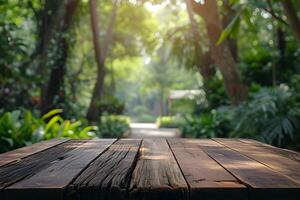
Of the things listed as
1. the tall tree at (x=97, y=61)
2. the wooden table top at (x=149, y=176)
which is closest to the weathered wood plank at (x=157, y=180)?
the wooden table top at (x=149, y=176)

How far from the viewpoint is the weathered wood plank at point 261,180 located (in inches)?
48.3

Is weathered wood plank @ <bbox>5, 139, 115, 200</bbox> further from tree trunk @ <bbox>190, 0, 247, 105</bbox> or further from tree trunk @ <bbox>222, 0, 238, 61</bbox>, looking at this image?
tree trunk @ <bbox>222, 0, 238, 61</bbox>

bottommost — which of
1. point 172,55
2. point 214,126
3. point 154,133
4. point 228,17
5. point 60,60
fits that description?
point 154,133

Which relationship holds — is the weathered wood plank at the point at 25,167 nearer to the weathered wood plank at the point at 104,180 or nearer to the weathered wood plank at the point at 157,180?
the weathered wood plank at the point at 104,180

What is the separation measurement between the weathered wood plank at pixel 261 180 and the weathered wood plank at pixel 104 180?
0.38 metres

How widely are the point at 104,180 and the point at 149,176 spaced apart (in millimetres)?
170

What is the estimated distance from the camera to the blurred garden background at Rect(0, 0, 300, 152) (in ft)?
21.3

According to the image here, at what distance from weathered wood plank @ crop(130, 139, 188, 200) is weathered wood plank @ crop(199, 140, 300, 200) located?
205 mm

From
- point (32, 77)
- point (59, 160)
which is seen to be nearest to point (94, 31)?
point (32, 77)

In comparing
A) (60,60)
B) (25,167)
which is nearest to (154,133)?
(60,60)

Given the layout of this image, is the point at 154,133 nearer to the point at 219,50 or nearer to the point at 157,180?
the point at 219,50

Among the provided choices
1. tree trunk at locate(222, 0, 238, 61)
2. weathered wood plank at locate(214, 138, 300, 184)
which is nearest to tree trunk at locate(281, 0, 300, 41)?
weathered wood plank at locate(214, 138, 300, 184)

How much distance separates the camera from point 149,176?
1.44 meters

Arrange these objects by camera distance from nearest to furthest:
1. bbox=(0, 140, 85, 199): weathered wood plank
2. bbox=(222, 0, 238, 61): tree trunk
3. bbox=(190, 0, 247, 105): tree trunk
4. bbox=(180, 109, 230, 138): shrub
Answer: bbox=(0, 140, 85, 199): weathered wood plank → bbox=(190, 0, 247, 105): tree trunk → bbox=(180, 109, 230, 138): shrub → bbox=(222, 0, 238, 61): tree trunk
